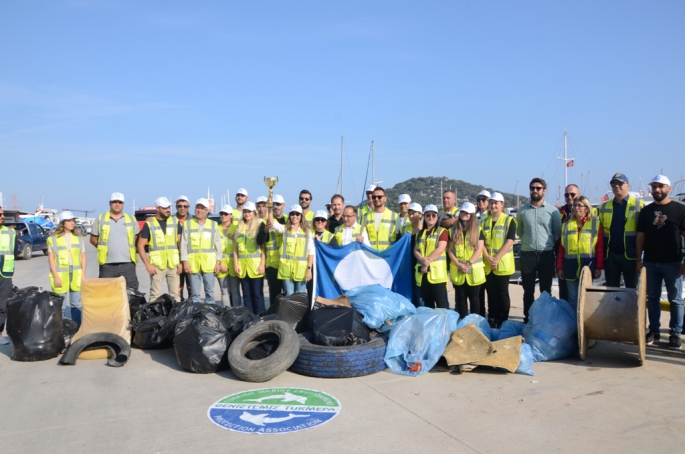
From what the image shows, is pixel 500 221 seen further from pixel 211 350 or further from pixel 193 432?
pixel 193 432

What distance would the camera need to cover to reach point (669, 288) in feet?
22.5

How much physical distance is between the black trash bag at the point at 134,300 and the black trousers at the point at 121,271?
1.02ft

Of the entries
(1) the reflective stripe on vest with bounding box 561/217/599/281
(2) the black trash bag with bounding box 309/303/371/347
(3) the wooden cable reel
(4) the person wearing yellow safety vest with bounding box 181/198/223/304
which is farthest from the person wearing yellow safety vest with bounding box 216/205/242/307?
(3) the wooden cable reel

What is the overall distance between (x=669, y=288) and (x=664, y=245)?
1.98 feet

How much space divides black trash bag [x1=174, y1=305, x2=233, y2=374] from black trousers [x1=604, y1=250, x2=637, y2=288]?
5.11 meters

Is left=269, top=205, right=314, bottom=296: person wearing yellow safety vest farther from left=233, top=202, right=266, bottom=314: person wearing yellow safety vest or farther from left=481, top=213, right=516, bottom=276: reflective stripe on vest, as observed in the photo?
left=481, top=213, right=516, bottom=276: reflective stripe on vest

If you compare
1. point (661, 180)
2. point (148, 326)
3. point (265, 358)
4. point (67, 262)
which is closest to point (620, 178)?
point (661, 180)

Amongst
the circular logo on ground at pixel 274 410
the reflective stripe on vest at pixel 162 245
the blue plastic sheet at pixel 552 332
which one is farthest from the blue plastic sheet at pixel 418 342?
the reflective stripe on vest at pixel 162 245

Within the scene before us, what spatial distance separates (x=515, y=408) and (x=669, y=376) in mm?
2098

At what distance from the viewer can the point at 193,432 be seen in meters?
4.51

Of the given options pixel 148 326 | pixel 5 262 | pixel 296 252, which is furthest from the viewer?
pixel 5 262

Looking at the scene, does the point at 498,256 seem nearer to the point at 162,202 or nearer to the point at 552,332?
the point at 552,332

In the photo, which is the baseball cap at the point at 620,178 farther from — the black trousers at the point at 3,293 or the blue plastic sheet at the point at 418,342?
the black trousers at the point at 3,293

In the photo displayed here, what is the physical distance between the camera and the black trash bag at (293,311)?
731 centimetres
